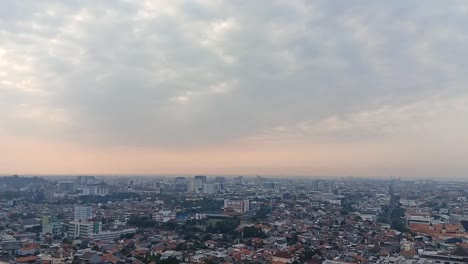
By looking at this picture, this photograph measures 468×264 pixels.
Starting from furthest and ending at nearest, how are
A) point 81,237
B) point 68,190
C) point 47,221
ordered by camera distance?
point 68,190 < point 47,221 < point 81,237

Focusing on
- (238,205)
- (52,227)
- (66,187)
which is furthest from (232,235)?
(66,187)

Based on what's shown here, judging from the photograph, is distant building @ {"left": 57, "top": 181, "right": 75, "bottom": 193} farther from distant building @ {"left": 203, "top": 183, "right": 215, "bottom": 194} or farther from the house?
the house

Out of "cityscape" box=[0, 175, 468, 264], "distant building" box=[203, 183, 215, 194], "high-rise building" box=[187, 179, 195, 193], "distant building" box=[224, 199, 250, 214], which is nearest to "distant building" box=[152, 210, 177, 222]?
"cityscape" box=[0, 175, 468, 264]

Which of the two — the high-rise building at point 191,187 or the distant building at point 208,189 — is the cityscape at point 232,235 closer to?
the distant building at point 208,189

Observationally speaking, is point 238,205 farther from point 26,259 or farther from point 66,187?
point 66,187

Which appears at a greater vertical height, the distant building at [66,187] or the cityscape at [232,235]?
the distant building at [66,187]

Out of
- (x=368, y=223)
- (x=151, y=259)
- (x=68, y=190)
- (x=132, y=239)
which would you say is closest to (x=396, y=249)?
(x=368, y=223)

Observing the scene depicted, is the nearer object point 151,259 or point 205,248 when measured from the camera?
point 151,259

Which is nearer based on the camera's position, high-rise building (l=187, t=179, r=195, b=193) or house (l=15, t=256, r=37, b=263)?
house (l=15, t=256, r=37, b=263)

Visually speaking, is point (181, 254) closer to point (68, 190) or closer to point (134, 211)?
point (134, 211)

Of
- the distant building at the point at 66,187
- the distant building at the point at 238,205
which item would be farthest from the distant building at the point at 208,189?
the distant building at the point at 238,205

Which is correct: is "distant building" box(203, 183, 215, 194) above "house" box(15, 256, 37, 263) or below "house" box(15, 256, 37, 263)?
above
